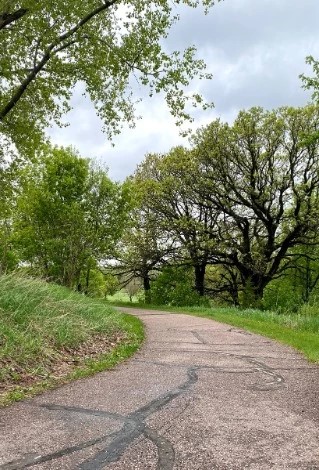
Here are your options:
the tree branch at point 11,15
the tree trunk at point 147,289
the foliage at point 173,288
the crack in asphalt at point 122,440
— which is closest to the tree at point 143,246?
the tree trunk at point 147,289

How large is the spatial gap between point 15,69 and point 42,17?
2.87 metres

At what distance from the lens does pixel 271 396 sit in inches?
211

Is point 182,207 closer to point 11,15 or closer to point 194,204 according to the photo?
point 194,204

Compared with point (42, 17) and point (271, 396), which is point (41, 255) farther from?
point (271, 396)

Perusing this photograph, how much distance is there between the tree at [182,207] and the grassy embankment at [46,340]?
50.8 feet

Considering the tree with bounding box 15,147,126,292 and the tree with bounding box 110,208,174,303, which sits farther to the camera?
the tree with bounding box 110,208,174,303

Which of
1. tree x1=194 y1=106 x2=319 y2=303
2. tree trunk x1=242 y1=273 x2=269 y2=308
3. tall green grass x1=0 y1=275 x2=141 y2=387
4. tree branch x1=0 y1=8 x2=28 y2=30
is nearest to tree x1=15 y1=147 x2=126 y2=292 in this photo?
tree x1=194 y1=106 x2=319 y2=303

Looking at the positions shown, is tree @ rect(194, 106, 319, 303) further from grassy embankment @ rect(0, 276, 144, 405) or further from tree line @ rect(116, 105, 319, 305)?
grassy embankment @ rect(0, 276, 144, 405)

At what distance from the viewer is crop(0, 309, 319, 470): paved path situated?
3.40m

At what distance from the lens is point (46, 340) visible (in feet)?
24.7

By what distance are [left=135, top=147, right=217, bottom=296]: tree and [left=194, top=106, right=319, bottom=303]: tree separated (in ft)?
2.64

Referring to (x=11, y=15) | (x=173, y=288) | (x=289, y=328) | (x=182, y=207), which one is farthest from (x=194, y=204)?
(x=11, y=15)

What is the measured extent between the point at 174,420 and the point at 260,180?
2328cm

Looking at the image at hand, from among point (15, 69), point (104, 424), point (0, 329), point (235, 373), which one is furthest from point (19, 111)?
point (104, 424)
